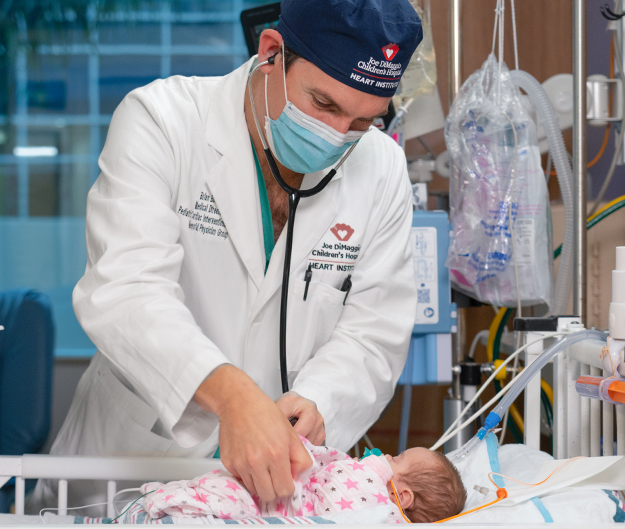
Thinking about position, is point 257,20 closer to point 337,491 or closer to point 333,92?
point 333,92

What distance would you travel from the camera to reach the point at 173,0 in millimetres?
2713

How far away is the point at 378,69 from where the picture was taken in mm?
1079

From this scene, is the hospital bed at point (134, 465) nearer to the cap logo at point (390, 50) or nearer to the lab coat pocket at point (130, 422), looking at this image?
the lab coat pocket at point (130, 422)

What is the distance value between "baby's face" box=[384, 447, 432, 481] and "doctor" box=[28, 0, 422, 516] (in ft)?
0.46

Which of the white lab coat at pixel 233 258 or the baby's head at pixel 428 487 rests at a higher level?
the white lab coat at pixel 233 258

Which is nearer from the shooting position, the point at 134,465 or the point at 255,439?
the point at 255,439

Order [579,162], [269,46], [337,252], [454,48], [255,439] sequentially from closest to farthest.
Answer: [255,439]
[269,46]
[337,252]
[579,162]
[454,48]

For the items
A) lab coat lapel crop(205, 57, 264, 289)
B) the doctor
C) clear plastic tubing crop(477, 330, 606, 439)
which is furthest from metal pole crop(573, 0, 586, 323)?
lab coat lapel crop(205, 57, 264, 289)

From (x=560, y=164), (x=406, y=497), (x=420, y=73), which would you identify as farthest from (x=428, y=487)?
(x=420, y=73)

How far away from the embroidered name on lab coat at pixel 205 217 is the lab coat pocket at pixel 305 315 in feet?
0.62

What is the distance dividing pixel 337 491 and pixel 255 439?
0.24 m

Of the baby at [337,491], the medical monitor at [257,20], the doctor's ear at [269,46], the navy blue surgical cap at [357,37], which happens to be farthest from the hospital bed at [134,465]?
the medical monitor at [257,20]

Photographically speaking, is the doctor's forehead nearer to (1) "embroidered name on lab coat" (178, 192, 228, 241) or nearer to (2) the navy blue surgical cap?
(2) the navy blue surgical cap

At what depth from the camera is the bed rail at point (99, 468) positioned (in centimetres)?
109
